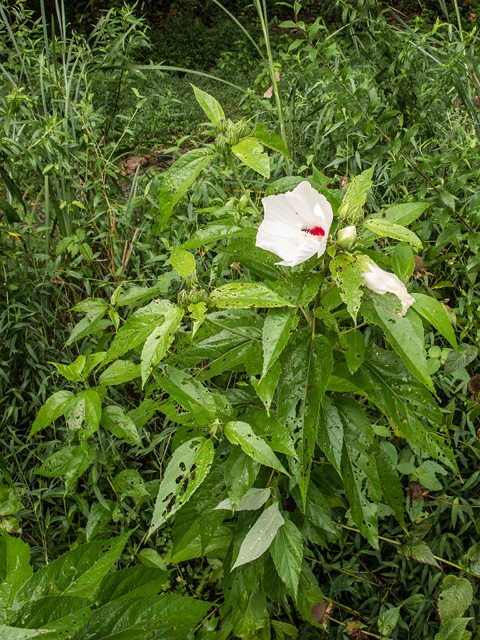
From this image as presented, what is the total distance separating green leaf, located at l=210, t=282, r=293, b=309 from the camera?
735mm

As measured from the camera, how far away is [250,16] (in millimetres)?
6723

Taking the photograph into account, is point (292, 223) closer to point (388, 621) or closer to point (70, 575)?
point (70, 575)

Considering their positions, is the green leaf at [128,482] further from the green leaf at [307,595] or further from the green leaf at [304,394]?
the green leaf at [304,394]

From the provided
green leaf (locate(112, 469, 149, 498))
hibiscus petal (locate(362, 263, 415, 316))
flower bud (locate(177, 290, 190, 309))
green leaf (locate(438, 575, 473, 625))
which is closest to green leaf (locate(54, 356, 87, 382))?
green leaf (locate(112, 469, 149, 498))

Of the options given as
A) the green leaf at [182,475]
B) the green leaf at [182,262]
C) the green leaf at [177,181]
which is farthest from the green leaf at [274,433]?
the green leaf at [177,181]

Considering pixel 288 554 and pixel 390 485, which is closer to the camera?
pixel 288 554

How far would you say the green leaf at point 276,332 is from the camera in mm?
740

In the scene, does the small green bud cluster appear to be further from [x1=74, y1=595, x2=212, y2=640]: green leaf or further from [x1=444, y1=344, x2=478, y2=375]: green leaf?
[x1=444, y1=344, x2=478, y2=375]: green leaf

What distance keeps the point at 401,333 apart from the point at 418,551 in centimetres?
86

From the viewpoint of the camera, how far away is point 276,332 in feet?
2.48

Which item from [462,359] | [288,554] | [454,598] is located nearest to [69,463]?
[288,554]

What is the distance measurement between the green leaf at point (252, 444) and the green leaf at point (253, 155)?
1.56ft

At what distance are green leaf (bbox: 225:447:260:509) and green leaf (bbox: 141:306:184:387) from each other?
27 cm

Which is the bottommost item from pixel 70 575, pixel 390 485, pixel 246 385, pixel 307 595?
pixel 307 595
